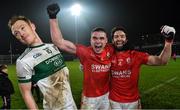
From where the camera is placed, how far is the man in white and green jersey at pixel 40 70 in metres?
4.13

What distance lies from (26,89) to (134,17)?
6662cm

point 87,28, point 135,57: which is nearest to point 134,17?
point 87,28

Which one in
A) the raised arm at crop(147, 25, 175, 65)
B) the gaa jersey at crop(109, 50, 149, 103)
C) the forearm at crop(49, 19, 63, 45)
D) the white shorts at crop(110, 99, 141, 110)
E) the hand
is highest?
the hand

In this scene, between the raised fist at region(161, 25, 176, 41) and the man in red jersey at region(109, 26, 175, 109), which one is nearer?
the raised fist at region(161, 25, 176, 41)

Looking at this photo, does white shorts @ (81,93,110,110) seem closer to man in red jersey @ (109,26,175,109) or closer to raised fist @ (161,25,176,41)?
man in red jersey @ (109,26,175,109)

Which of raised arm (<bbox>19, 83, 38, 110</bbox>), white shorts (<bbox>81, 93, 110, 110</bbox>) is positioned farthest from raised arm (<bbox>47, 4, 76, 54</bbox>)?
raised arm (<bbox>19, 83, 38, 110</bbox>)

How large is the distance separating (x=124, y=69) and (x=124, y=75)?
0.33 feet

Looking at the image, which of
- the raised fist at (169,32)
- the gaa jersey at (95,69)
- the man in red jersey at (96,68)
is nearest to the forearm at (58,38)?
the man in red jersey at (96,68)

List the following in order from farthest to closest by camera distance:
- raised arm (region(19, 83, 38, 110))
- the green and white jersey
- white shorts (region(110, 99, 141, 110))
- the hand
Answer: white shorts (region(110, 99, 141, 110))
the hand
the green and white jersey
raised arm (region(19, 83, 38, 110))

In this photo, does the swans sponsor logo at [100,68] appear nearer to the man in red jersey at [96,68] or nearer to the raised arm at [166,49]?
the man in red jersey at [96,68]

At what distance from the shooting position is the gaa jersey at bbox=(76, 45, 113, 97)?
19.4 ft

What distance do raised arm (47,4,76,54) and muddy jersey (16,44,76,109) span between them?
455 mm

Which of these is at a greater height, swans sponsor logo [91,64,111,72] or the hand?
the hand

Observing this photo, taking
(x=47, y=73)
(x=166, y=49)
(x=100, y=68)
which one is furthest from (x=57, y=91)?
(x=166, y=49)
